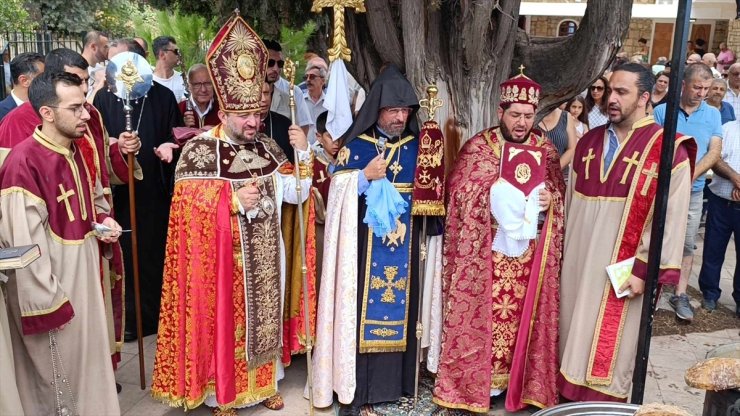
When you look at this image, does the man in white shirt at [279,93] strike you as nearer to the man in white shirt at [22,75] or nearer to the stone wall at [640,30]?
the man in white shirt at [22,75]

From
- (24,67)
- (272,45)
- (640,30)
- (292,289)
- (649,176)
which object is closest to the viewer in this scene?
(649,176)

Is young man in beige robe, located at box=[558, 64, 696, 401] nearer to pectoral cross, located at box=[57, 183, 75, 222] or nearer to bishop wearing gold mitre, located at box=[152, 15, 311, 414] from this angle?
bishop wearing gold mitre, located at box=[152, 15, 311, 414]

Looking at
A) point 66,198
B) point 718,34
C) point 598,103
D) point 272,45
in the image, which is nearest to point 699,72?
point 598,103

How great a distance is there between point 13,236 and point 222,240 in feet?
3.74

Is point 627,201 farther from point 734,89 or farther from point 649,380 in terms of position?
point 734,89

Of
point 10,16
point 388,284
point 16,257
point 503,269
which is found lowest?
point 388,284

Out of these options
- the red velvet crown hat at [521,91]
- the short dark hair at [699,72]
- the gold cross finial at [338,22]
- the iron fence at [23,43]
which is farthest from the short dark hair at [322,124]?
the iron fence at [23,43]

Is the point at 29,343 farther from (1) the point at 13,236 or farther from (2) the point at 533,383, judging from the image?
(2) the point at 533,383

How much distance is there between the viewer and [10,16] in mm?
11453

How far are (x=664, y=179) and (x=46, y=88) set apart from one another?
3145 millimetres

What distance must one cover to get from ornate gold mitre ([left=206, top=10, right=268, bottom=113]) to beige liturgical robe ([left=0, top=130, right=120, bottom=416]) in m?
0.93

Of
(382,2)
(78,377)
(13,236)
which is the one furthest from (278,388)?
(382,2)

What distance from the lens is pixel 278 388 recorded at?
470 centimetres

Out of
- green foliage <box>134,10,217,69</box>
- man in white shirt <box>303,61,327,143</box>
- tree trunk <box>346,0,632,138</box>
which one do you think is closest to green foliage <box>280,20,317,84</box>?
green foliage <box>134,10,217,69</box>
